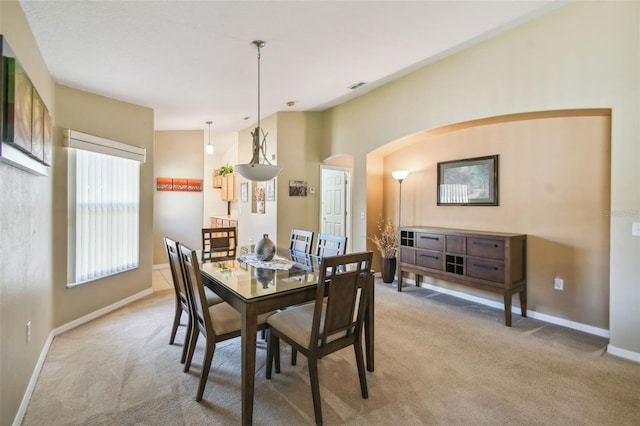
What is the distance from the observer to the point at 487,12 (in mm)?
2604

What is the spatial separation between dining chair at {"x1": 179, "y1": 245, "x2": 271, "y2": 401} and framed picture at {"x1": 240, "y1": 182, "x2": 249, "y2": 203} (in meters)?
4.13

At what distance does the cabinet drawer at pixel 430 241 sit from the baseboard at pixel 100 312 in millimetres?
3716

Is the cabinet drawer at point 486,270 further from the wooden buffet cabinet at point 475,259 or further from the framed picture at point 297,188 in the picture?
the framed picture at point 297,188

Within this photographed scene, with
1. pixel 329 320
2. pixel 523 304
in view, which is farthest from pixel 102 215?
pixel 523 304

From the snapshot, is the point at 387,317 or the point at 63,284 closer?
the point at 63,284

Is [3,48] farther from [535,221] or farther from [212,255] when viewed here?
[535,221]

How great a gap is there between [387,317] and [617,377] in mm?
1827

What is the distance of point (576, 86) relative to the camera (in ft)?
9.07

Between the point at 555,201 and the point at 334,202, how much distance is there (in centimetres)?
362

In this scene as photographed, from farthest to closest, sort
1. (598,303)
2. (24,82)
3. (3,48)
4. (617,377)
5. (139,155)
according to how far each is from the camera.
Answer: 1. (139,155)
2. (598,303)
3. (617,377)
4. (24,82)
5. (3,48)

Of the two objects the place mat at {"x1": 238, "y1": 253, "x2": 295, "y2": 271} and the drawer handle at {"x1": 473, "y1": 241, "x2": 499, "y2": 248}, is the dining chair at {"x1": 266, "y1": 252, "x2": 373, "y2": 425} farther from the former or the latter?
the drawer handle at {"x1": 473, "y1": 241, "x2": 499, "y2": 248}

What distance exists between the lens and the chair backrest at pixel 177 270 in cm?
229

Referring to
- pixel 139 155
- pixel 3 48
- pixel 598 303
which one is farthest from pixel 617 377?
pixel 139 155

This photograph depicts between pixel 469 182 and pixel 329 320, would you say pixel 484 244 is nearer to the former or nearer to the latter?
pixel 469 182
